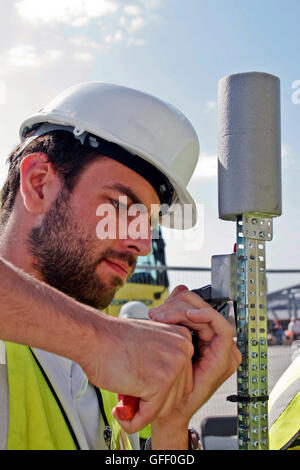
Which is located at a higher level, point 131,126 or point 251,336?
point 131,126

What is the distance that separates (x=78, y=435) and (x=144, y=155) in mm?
1143

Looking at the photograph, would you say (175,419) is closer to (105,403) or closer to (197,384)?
(197,384)

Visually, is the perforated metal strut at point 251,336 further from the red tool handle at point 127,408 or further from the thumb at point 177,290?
the red tool handle at point 127,408

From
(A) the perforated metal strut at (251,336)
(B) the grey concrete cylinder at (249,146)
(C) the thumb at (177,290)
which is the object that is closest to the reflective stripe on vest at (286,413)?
(A) the perforated metal strut at (251,336)

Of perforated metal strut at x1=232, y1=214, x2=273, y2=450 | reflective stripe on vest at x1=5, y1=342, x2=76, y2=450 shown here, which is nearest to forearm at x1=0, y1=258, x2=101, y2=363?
reflective stripe on vest at x1=5, y1=342, x2=76, y2=450

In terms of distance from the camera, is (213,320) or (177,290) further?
(177,290)

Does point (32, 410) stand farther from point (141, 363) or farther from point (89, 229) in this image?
point (89, 229)

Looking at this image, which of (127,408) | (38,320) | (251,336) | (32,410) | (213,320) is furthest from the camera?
(251,336)

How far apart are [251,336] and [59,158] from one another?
119 centimetres

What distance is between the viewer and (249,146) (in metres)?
1.66

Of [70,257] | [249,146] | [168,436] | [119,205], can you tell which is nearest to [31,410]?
[168,436]

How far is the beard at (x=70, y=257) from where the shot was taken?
2.20 meters

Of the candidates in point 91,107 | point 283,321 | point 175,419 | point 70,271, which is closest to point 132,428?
point 175,419

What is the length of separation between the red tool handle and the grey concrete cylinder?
28.6 inches
